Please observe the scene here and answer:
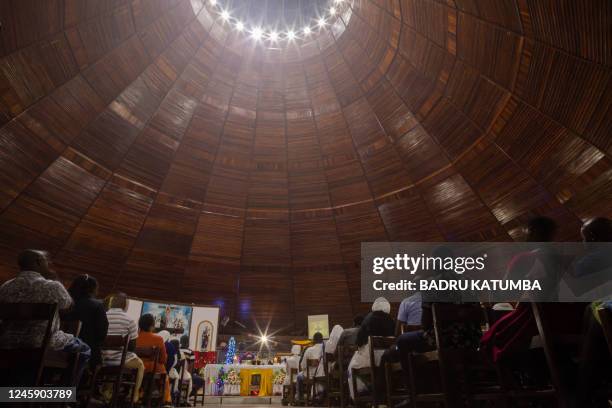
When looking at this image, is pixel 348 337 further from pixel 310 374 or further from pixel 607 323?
pixel 607 323

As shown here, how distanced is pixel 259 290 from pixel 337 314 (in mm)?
2278

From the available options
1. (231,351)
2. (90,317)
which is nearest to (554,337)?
(90,317)

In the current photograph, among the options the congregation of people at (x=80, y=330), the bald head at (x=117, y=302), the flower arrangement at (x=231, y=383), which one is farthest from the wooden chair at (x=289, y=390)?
the bald head at (x=117, y=302)

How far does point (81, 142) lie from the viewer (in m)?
9.28

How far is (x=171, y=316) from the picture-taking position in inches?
424

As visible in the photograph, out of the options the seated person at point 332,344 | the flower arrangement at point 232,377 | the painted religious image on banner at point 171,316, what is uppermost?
the painted religious image on banner at point 171,316

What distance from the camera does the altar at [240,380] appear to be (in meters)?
9.05

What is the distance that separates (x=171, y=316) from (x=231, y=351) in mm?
1808

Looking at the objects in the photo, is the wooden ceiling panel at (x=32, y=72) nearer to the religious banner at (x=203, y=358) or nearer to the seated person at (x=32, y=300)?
the seated person at (x=32, y=300)

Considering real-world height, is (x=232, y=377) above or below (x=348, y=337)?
below

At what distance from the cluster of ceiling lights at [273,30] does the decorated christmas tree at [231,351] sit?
8.08m

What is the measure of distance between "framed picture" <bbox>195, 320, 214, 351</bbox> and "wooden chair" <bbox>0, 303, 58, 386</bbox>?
8.04m

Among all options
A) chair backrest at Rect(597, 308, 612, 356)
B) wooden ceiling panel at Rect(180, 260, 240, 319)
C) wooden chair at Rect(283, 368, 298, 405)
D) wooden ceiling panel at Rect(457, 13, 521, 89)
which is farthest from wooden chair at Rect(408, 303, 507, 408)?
wooden ceiling panel at Rect(180, 260, 240, 319)

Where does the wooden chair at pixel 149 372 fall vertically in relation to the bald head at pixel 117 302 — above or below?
below
